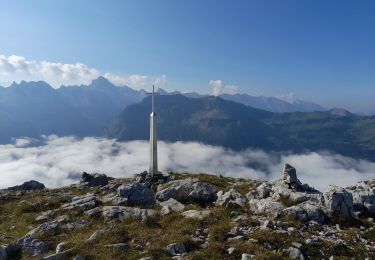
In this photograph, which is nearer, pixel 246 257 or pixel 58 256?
pixel 246 257

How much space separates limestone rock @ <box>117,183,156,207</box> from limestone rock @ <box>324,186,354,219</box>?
14.5 m

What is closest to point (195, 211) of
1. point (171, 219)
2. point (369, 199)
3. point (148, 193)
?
point (171, 219)

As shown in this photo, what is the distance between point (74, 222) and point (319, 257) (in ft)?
56.6

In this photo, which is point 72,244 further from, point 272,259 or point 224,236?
point 272,259

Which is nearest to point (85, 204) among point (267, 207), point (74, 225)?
point (74, 225)

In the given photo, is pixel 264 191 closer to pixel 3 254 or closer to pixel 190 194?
pixel 190 194

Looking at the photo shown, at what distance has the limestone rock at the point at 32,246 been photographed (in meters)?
23.2

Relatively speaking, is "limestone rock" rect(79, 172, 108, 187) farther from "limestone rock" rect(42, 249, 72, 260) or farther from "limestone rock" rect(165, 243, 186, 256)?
"limestone rock" rect(165, 243, 186, 256)

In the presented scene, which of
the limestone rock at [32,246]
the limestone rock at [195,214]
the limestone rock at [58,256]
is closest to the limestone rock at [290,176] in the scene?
the limestone rock at [195,214]

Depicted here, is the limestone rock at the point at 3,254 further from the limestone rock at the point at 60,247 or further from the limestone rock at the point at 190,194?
the limestone rock at the point at 190,194

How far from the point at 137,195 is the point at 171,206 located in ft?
14.6

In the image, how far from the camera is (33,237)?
2506 centimetres

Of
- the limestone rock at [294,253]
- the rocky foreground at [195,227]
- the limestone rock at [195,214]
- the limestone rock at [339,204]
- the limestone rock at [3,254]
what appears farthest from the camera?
the limestone rock at [339,204]

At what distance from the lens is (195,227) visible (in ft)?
81.0
